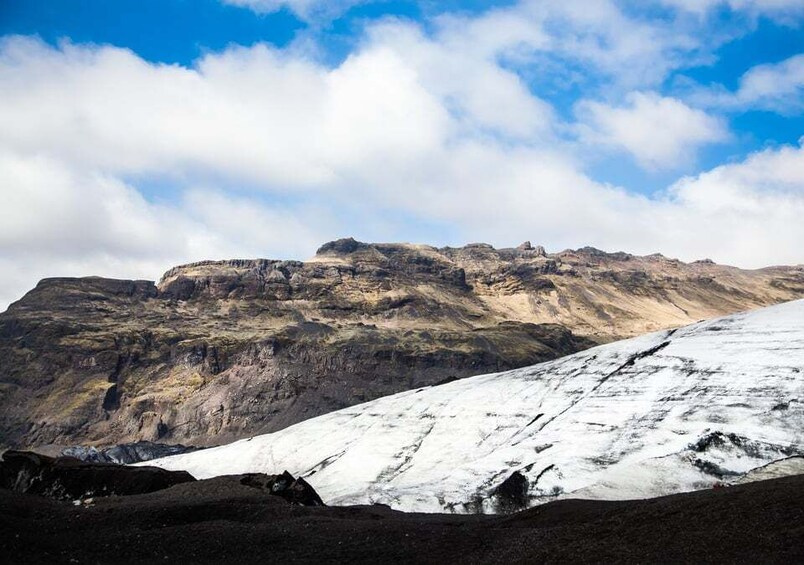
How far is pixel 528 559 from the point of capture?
2102cm

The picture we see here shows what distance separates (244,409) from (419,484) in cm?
14817

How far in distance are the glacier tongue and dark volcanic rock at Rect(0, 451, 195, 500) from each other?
40.7ft

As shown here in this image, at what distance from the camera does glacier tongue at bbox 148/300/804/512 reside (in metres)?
37.1

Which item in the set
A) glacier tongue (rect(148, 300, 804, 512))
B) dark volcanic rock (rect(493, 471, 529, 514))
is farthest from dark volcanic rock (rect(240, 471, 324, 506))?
dark volcanic rock (rect(493, 471, 529, 514))

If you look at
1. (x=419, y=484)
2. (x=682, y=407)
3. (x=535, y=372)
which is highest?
(x=535, y=372)

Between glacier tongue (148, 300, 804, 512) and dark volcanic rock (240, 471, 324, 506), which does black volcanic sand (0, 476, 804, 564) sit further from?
glacier tongue (148, 300, 804, 512)

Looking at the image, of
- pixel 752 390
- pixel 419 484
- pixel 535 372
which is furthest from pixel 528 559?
pixel 535 372

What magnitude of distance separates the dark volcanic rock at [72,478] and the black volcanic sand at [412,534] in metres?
14.2

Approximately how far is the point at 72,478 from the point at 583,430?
3274 centimetres

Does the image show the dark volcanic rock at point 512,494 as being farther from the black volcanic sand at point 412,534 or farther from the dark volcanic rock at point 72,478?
the dark volcanic rock at point 72,478

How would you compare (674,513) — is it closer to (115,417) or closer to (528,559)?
(528,559)

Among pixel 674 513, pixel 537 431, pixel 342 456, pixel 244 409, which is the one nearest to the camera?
pixel 674 513

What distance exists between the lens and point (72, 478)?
3991 centimetres

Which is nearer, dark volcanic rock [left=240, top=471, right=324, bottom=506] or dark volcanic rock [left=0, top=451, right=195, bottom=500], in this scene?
dark volcanic rock [left=240, top=471, right=324, bottom=506]
